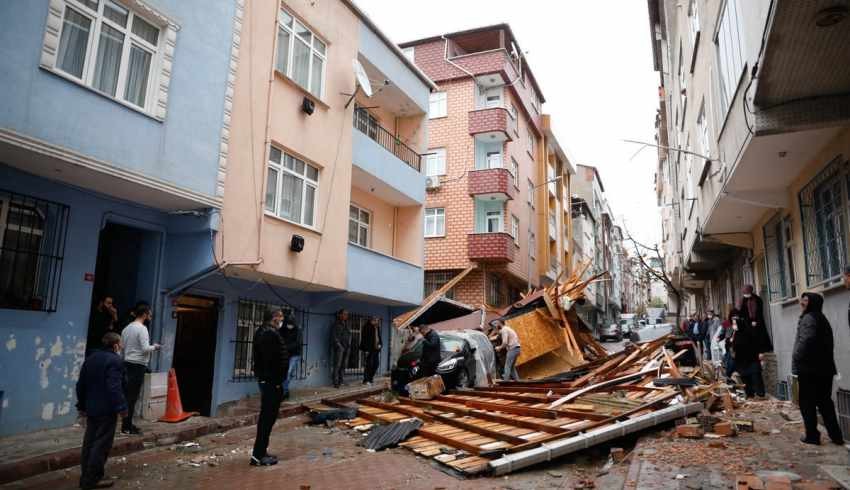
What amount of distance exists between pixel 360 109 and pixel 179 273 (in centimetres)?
901

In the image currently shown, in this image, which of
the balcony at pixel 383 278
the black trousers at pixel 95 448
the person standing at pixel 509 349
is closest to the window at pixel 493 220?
the balcony at pixel 383 278

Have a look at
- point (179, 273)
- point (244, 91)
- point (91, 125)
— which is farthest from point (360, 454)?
point (244, 91)

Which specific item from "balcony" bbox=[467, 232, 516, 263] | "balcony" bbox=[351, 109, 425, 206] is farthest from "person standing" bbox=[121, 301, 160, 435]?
"balcony" bbox=[467, 232, 516, 263]

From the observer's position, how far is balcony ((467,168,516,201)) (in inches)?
1073

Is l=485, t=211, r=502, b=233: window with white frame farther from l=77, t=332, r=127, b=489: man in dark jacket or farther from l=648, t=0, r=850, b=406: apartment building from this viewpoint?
l=77, t=332, r=127, b=489: man in dark jacket

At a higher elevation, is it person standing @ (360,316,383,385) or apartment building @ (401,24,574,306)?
apartment building @ (401,24,574,306)

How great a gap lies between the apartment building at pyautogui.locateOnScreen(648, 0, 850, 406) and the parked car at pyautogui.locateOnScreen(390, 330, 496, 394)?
600 centimetres

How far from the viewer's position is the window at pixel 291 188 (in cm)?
1237

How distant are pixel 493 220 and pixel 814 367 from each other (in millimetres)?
22624

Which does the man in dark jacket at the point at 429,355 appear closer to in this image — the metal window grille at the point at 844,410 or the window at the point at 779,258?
the window at the point at 779,258

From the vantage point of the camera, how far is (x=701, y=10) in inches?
493

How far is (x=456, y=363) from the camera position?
13.1 meters

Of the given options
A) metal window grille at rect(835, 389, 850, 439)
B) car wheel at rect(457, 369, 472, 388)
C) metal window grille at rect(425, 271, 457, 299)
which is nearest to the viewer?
metal window grille at rect(835, 389, 850, 439)

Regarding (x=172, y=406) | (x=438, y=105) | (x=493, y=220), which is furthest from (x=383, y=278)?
(x=438, y=105)
